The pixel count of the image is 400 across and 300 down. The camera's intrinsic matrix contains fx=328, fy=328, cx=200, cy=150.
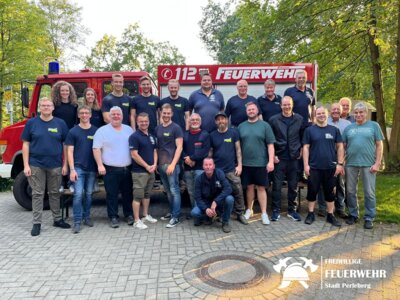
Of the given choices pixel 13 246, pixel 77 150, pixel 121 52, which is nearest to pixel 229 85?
pixel 77 150

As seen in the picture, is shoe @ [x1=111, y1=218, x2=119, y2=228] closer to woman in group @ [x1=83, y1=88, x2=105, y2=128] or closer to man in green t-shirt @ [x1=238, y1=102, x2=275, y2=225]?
woman in group @ [x1=83, y1=88, x2=105, y2=128]

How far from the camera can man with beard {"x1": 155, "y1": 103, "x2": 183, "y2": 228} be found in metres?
5.22

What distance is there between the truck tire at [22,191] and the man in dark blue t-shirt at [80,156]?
1.65 meters

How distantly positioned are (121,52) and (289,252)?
3001cm

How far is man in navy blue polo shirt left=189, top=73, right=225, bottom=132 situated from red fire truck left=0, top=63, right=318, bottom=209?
72 centimetres

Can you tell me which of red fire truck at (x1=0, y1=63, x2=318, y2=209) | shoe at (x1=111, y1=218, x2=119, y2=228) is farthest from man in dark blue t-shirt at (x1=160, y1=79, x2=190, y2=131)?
shoe at (x1=111, y1=218, x2=119, y2=228)

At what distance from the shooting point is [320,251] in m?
4.25

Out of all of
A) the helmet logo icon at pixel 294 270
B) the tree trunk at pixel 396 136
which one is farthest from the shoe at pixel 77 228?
the tree trunk at pixel 396 136

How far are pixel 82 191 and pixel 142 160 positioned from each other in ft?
3.59

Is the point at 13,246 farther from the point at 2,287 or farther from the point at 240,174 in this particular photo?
the point at 240,174

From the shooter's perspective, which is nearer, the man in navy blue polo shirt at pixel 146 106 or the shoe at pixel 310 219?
the shoe at pixel 310 219

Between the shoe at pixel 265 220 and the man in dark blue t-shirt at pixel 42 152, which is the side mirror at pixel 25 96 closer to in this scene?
the man in dark blue t-shirt at pixel 42 152

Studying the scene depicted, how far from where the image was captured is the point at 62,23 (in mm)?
26906

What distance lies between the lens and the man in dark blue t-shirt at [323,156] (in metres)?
5.13
